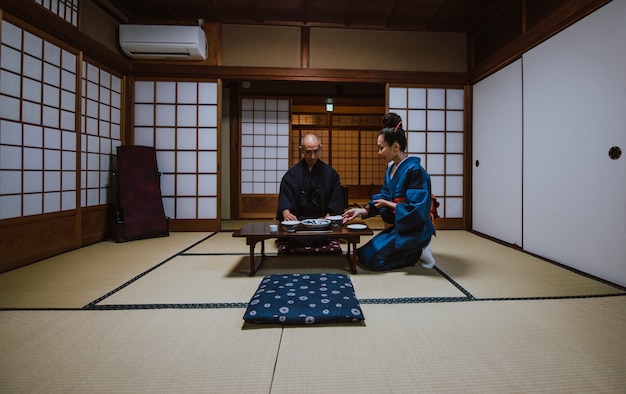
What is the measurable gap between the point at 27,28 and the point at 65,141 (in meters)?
1.07

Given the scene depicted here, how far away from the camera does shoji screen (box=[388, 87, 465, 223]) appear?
5.18 metres

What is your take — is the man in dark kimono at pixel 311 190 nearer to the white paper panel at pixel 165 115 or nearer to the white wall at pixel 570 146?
the white wall at pixel 570 146

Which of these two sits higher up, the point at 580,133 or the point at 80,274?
the point at 580,133

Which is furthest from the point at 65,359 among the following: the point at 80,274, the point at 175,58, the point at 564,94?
the point at 175,58

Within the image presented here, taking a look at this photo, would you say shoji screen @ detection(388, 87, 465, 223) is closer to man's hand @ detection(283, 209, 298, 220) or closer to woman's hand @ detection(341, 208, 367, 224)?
woman's hand @ detection(341, 208, 367, 224)

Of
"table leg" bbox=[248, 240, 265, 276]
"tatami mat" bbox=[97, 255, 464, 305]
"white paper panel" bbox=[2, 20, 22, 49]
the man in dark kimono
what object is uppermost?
"white paper panel" bbox=[2, 20, 22, 49]

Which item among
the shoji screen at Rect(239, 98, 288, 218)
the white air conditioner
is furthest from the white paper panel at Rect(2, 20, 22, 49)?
the shoji screen at Rect(239, 98, 288, 218)

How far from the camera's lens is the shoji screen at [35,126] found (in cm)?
283

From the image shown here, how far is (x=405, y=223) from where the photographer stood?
8.86 ft

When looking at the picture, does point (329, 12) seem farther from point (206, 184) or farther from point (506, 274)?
point (506, 274)

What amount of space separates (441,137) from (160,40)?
171 inches

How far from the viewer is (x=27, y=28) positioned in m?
3.03

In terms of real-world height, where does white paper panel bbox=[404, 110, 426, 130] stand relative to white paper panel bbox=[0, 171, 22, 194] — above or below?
above

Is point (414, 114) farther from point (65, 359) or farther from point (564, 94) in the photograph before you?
point (65, 359)
